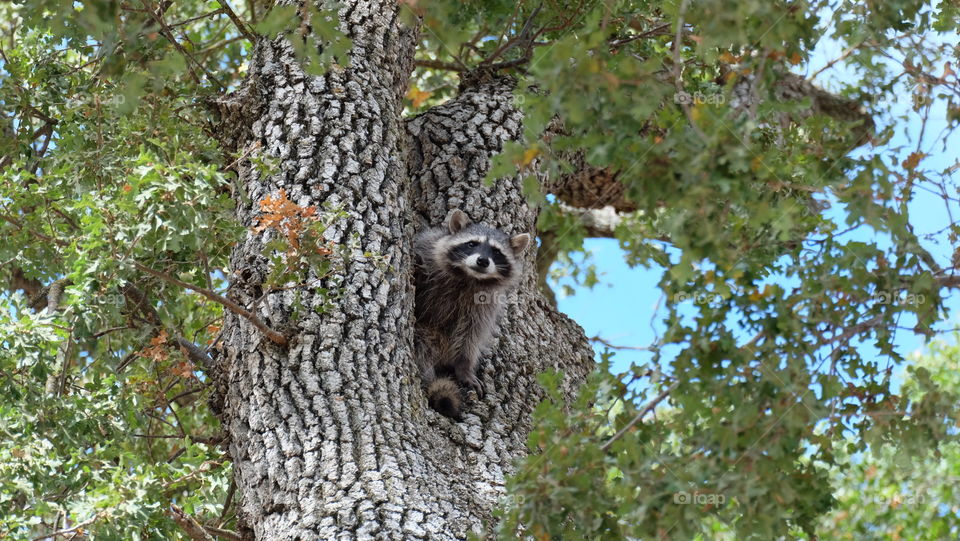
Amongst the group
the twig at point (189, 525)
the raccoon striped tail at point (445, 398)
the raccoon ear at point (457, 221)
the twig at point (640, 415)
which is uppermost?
the raccoon ear at point (457, 221)

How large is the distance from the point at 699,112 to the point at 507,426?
8.80 feet

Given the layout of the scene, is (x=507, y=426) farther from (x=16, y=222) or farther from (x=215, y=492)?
(x=16, y=222)

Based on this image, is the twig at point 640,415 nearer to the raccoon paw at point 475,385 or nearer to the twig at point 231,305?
the twig at point 231,305

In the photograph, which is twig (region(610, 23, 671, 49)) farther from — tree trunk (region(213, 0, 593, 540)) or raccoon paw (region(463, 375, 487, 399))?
raccoon paw (region(463, 375, 487, 399))

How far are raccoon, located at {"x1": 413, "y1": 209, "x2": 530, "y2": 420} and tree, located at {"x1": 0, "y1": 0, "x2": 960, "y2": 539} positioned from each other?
0.15 meters

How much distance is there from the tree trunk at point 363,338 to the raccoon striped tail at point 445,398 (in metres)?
0.09

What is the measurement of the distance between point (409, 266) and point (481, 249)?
4.52 ft

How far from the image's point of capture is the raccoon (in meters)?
6.11

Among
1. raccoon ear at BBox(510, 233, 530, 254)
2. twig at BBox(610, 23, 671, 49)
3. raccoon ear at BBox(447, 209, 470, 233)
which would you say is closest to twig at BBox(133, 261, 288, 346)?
raccoon ear at BBox(447, 209, 470, 233)

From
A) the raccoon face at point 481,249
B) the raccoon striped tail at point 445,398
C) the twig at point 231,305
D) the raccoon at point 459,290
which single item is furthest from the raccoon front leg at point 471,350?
the twig at point 231,305

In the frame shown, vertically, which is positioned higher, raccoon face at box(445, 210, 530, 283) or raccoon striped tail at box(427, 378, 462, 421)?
raccoon face at box(445, 210, 530, 283)

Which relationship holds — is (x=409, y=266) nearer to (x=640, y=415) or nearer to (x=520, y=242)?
(x=520, y=242)

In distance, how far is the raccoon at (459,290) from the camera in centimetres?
611

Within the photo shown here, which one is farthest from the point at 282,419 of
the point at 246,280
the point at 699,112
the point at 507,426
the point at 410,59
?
the point at 410,59
